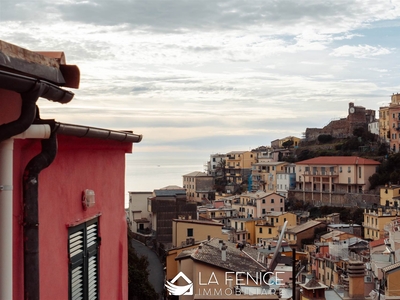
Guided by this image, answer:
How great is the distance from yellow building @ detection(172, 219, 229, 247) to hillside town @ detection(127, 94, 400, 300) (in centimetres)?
6

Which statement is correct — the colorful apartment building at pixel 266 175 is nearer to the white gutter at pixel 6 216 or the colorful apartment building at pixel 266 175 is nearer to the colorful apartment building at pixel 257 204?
the colorful apartment building at pixel 257 204

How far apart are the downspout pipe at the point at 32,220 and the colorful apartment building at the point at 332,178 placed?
58761mm

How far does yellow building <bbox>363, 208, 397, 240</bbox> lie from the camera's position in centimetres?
4306

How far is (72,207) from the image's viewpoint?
3.32 meters

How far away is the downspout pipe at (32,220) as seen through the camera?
8.46ft

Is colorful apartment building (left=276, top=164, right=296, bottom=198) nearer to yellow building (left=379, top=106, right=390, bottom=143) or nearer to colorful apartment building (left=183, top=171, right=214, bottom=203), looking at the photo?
colorful apartment building (left=183, top=171, right=214, bottom=203)

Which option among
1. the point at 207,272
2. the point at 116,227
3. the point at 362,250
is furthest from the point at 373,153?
the point at 116,227

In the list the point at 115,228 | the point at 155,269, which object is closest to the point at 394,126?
the point at 155,269

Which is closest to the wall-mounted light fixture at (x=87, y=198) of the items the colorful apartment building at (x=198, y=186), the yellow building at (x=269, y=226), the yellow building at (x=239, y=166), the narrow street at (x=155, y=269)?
the narrow street at (x=155, y=269)

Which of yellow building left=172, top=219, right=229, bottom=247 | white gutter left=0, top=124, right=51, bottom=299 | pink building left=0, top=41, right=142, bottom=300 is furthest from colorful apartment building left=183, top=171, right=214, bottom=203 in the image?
white gutter left=0, top=124, right=51, bottom=299

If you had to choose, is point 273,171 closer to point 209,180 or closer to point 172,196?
point 209,180

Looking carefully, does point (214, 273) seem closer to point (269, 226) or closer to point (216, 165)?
point (269, 226)

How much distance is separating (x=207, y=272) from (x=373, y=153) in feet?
167

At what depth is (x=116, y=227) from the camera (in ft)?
14.8
